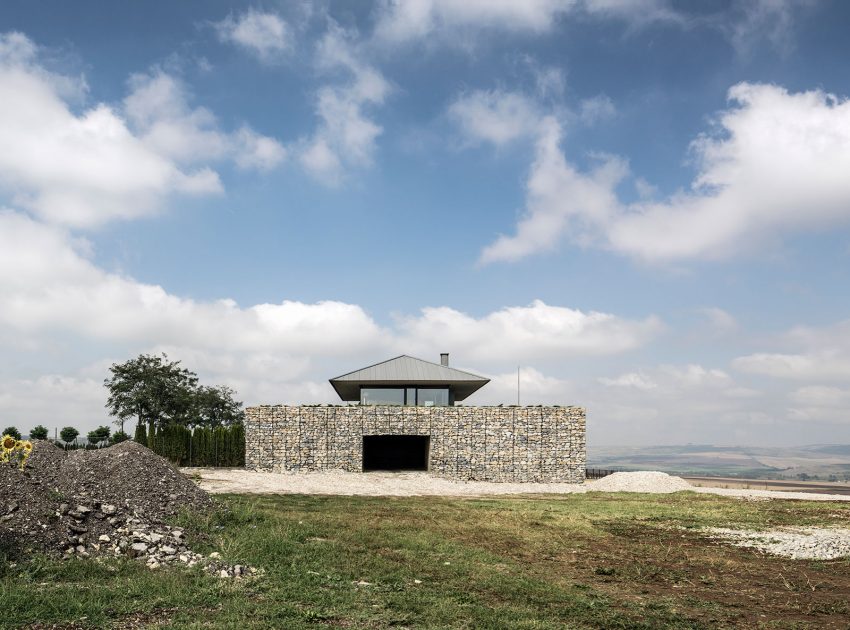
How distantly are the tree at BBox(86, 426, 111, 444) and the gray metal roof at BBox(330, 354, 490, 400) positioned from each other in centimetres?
1754

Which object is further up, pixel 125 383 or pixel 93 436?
pixel 125 383

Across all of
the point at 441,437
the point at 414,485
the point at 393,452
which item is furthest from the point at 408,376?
the point at 414,485

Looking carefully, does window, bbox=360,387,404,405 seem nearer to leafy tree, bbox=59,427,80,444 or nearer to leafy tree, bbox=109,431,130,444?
leafy tree, bbox=109,431,130,444

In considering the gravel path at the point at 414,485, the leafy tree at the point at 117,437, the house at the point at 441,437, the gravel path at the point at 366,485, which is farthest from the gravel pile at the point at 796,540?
the leafy tree at the point at 117,437

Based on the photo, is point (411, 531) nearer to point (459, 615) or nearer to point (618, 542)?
point (618, 542)

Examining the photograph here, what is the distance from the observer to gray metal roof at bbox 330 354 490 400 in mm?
34688

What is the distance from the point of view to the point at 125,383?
51844 millimetres

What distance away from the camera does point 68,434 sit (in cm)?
4238

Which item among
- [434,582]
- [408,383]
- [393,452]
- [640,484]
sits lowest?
[640,484]

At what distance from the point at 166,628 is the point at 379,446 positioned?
33921 millimetres

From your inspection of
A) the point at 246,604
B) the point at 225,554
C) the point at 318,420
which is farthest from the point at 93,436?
the point at 246,604

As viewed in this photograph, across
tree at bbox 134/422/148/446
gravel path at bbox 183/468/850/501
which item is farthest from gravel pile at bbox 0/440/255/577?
tree at bbox 134/422/148/446

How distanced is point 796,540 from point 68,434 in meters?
42.7

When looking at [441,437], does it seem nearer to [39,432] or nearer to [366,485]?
[366,485]
